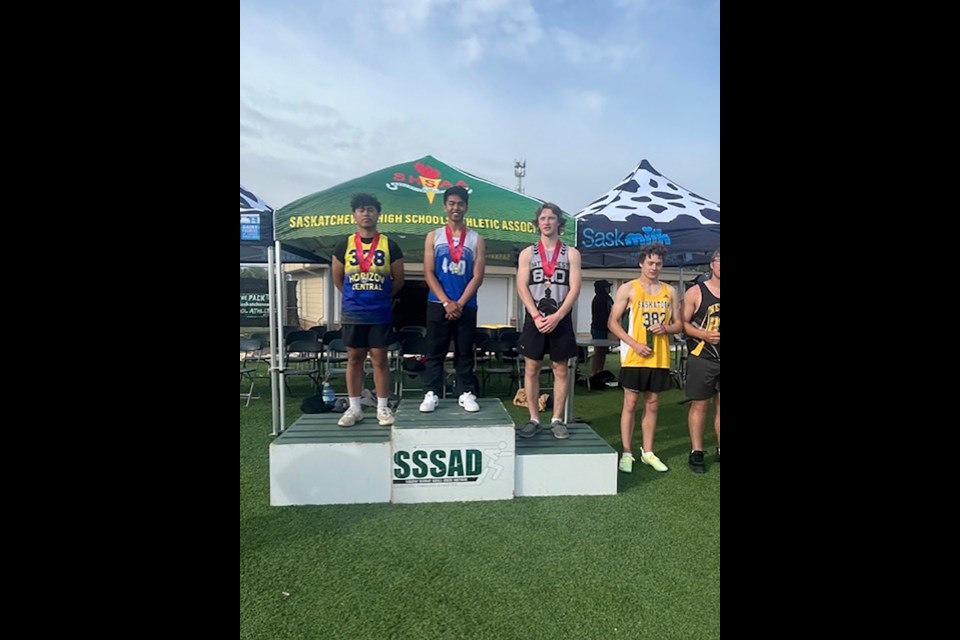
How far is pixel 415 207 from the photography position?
15.6ft

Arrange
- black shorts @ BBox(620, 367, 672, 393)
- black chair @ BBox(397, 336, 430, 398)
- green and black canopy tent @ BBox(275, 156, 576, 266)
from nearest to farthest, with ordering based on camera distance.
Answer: black shorts @ BBox(620, 367, 672, 393), green and black canopy tent @ BBox(275, 156, 576, 266), black chair @ BBox(397, 336, 430, 398)

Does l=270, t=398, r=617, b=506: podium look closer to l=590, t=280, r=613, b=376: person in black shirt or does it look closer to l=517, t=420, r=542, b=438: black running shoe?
l=517, t=420, r=542, b=438: black running shoe

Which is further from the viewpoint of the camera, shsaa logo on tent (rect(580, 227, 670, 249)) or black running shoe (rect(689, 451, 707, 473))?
shsaa logo on tent (rect(580, 227, 670, 249))

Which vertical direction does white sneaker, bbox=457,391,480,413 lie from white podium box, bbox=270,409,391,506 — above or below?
above

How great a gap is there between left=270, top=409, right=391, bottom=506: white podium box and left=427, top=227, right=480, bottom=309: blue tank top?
1.30 metres

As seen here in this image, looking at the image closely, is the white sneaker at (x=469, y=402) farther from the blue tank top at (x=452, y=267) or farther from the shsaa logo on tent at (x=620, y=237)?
the shsaa logo on tent at (x=620, y=237)

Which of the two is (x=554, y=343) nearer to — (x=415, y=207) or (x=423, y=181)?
(x=415, y=207)

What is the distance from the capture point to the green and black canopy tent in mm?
4461

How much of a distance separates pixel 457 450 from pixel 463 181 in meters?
2.88

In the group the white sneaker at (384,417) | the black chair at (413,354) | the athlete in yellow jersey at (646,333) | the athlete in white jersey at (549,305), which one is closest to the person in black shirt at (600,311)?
the black chair at (413,354)

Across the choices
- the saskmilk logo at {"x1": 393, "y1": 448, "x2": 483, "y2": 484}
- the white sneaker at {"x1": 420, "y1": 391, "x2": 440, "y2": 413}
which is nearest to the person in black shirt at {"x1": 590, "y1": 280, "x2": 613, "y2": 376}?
the white sneaker at {"x1": 420, "y1": 391, "x2": 440, "y2": 413}

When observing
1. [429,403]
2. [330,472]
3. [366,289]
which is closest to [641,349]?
[429,403]
